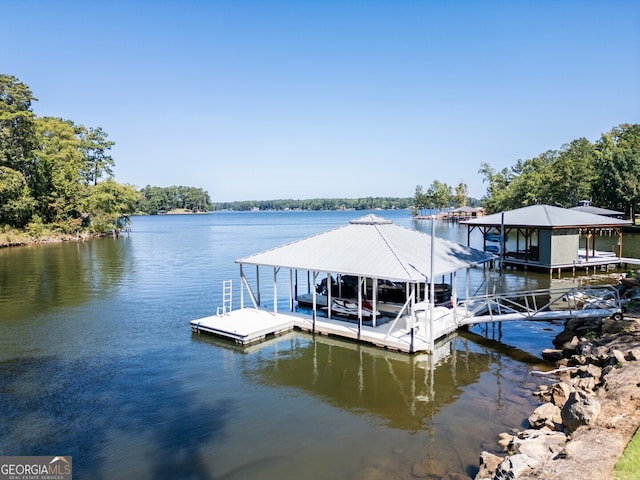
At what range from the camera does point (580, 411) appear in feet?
28.3

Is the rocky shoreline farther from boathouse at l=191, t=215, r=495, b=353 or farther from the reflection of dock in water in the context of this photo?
boathouse at l=191, t=215, r=495, b=353

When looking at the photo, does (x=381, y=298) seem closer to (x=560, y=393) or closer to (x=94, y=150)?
(x=560, y=393)

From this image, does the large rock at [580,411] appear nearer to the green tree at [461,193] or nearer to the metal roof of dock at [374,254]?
the metal roof of dock at [374,254]

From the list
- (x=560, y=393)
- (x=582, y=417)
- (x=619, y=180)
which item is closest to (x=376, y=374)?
(x=560, y=393)

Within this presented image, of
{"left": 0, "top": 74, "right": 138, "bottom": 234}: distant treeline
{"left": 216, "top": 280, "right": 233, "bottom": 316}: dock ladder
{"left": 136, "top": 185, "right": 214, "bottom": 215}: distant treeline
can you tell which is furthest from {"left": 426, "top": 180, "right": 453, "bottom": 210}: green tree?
{"left": 136, "top": 185, "right": 214, "bottom": 215}: distant treeline

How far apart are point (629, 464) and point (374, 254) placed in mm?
10471

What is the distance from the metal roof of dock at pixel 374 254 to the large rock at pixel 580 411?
5.76m

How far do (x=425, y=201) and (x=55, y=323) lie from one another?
10098cm

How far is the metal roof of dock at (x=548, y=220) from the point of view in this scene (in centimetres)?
2898

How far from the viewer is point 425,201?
368 ft

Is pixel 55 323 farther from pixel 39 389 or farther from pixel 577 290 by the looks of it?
pixel 577 290

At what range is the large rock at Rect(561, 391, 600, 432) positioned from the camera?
335 inches

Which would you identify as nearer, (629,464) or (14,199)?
(629,464)

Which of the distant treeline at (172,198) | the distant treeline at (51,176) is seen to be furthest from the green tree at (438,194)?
the distant treeline at (172,198)
